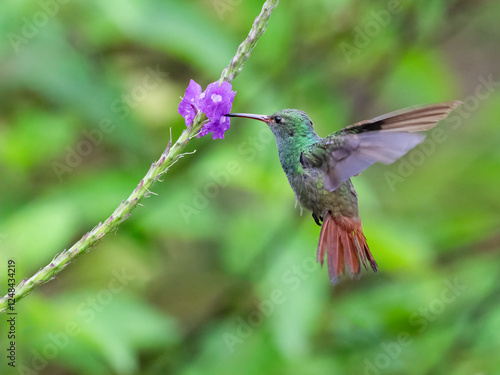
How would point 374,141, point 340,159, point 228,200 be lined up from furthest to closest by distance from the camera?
1. point 228,200
2. point 340,159
3. point 374,141

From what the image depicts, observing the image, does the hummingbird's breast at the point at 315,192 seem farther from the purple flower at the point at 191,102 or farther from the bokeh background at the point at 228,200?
the bokeh background at the point at 228,200

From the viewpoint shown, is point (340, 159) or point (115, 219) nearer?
point (115, 219)

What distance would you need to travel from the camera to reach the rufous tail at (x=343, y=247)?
7.00ft

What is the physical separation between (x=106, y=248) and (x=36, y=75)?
1385 millimetres

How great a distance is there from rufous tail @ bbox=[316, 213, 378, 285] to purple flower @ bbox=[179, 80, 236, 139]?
59 cm

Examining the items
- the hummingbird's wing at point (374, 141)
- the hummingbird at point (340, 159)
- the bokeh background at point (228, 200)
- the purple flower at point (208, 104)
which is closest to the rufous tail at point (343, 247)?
the hummingbird at point (340, 159)

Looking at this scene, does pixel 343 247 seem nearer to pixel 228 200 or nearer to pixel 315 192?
pixel 315 192

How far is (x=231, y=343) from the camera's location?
12.3ft

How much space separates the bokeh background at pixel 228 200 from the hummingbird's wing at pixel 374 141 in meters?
1.23

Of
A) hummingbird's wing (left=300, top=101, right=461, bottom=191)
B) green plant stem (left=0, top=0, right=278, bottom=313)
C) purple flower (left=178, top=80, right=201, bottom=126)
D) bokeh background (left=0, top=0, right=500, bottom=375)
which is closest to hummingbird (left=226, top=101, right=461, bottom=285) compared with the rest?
hummingbird's wing (left=300, top=101, right=461, bottom=191)

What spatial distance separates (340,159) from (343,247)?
361 millimetres

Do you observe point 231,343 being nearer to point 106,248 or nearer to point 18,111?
point 106,248

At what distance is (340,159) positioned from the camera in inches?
80.2

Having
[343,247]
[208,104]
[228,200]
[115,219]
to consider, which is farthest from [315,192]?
[228,200]
